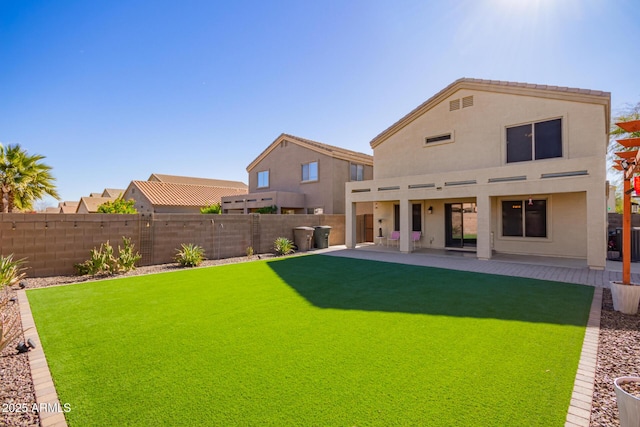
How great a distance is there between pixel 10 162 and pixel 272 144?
16.9m

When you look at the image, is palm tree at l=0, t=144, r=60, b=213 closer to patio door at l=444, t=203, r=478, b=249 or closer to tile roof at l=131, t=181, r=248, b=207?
tile roof at l=131, t=181, r=248, b=207

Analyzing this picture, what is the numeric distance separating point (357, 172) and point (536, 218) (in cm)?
1329

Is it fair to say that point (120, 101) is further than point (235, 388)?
Yes

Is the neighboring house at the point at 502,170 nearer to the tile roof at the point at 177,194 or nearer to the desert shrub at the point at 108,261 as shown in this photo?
the desert shrub at the point at 108,261

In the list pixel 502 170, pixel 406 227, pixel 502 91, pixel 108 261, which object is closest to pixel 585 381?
pixel 502 170

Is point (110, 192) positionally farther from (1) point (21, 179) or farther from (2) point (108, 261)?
(2) point (108, 261)

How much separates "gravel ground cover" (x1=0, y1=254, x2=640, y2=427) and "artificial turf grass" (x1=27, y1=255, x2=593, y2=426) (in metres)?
0.26

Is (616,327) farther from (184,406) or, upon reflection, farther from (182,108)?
(182,108)

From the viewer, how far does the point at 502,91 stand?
14.2m

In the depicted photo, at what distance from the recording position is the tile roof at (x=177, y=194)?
31.4m

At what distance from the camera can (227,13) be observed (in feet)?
37.5

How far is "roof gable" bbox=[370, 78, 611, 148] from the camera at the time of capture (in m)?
12.0

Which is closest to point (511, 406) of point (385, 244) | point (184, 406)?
point (184, 406)

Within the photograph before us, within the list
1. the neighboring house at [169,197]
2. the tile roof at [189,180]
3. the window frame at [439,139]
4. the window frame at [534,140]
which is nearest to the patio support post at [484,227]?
the window frame at [534,140]
